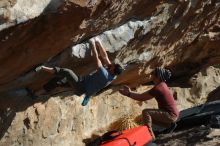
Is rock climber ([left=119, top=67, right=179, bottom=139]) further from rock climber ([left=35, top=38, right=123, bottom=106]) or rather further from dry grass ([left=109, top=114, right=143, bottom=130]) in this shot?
Answer: dry grass ([left=109, top=114, right=143, bottom=130])

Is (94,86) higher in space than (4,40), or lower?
lower

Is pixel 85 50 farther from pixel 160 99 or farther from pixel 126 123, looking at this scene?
pixel 126 123

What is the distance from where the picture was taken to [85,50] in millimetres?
10125

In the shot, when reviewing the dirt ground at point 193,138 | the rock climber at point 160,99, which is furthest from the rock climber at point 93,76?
the dirt ground at point 193,138

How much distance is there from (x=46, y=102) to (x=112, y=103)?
10.6 feet

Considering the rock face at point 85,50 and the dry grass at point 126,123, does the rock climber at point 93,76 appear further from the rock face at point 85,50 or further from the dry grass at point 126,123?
the dry grass at point 126,123

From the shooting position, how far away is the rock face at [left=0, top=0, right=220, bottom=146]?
828cm

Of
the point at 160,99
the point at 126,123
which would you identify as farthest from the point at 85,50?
the point at 126,123

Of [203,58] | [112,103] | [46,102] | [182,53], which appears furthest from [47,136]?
[203,58]

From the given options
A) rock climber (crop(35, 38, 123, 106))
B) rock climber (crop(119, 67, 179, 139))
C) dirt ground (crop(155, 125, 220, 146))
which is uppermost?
rock climber (crop(35, 38, 123, 106))

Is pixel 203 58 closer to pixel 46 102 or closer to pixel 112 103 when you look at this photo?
pixel 112 103

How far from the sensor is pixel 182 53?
1535 cm

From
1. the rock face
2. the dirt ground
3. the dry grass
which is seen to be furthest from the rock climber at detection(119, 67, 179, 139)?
the dry grass

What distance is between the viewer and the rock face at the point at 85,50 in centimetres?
828
